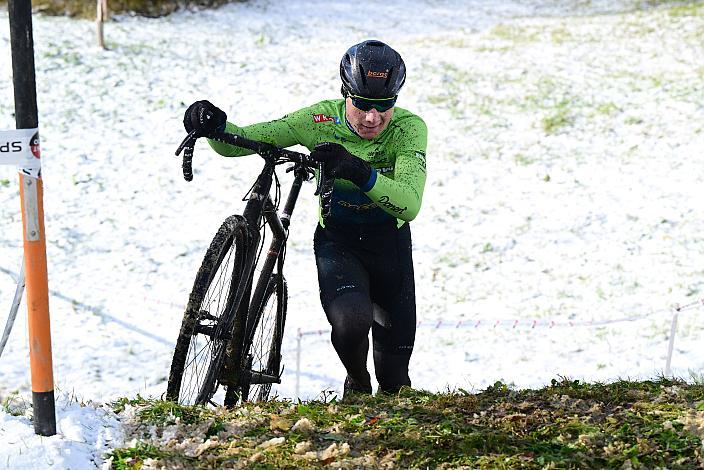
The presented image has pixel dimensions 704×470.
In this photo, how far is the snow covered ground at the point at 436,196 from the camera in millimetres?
9672

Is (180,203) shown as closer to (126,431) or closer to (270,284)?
(270,284)

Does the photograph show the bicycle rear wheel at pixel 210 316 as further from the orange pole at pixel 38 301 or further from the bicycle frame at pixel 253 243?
the orange pole at pixel 38 301

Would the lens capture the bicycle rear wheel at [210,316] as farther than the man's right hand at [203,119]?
No

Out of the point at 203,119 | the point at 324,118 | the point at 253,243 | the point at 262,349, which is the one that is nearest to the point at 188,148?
the point at 203,119

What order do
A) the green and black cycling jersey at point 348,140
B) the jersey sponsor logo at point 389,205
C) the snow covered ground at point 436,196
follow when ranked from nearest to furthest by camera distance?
1. the jersey sponsor logo at point 389,205
2. the green and black cycling jersey at point 348,140
3. the snow covered ground at point 436,196

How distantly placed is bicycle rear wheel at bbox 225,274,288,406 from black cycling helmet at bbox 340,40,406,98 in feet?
4.67

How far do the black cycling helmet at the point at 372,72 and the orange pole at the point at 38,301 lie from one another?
6.86 feet

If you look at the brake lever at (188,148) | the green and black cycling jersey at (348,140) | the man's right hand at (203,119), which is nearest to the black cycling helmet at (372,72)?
the green and black cycling jersey at (348,140)

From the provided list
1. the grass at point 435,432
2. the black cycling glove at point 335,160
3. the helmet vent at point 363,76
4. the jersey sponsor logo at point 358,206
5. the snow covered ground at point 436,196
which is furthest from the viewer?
the snow covered ground at point 436,196

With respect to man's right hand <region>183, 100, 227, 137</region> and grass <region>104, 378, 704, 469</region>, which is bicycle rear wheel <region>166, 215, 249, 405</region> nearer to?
grass <region>104, 378, 704, 469</region>

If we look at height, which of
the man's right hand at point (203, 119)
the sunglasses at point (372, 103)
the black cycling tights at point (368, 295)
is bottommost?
the black cycling tights at point (368, 295)

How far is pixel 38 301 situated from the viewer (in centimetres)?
372

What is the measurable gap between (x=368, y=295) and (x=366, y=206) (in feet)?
1.92

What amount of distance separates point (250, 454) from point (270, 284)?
1.83m
